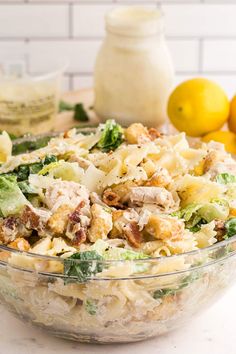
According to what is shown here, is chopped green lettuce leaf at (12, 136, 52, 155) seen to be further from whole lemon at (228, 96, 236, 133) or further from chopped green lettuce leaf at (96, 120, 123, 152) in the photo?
whole lemon at (228, 96, 236, 133)

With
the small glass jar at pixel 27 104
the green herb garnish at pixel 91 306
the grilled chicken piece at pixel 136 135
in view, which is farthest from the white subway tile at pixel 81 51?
the green herb garnish at pixel 91 306

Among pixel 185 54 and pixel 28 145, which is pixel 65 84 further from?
pixel 28 145

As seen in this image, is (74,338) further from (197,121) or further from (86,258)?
(197,121)

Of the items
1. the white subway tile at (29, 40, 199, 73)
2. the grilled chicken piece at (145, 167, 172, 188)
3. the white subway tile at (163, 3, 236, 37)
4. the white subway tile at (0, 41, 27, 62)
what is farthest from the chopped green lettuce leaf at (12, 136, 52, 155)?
the white subway tile at (163, 3, 236, 37)

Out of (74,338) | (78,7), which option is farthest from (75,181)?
(78,7)

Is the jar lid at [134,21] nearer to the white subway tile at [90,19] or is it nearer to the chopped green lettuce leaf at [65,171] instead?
the white subway tile at [90,19]

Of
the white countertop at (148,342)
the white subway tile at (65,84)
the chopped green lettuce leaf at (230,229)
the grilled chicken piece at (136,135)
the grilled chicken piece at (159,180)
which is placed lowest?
the white countertop at (148,342)

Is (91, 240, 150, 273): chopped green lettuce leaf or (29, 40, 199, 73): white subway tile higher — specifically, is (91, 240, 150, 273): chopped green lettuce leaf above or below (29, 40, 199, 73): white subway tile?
above
